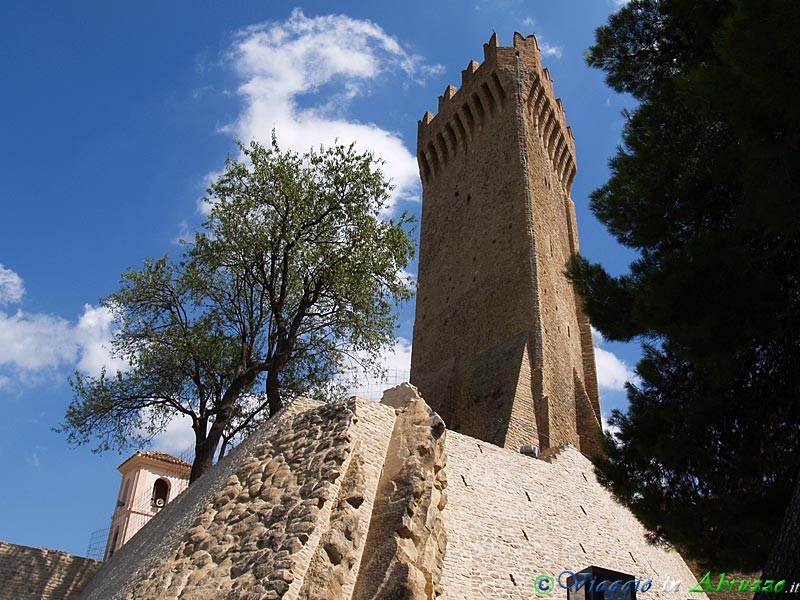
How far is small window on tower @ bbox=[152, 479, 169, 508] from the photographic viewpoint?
28969mm

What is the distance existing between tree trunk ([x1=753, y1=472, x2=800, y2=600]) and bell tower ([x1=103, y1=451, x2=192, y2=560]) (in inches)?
1045

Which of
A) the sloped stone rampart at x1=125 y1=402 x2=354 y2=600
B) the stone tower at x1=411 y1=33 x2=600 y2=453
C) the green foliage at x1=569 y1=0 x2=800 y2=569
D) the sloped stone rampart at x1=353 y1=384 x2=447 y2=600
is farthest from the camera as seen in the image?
the stone tower at x1=411 y1=33 x2=600 y2=453

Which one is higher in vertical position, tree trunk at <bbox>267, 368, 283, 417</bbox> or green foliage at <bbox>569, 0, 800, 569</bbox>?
tree trunk at <bbox>267, 368, 283, 417</bbox>

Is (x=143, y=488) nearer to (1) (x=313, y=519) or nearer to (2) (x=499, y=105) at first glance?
(2) (x=499, y=105)

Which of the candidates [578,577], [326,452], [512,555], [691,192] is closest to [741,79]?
[691,192]

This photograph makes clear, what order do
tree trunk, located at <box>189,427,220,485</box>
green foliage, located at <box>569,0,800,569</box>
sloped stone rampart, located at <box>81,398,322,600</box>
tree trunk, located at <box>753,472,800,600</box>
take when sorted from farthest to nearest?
tree trunk, located at <box>189,427,220,485</box>
sloped stone rampart, located at <box>81,398,322,600</box>
green foliage, located at <box>569,0,800,569</box>
tree trunk, located at <box>753,472,800,600</box>

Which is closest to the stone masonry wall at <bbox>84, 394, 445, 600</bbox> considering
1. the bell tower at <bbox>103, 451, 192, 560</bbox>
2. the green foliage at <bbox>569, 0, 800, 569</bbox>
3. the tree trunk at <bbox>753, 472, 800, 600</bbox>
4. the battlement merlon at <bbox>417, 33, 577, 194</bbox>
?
the green foliage at <bbox>569, 0, 800, 569</bbox>

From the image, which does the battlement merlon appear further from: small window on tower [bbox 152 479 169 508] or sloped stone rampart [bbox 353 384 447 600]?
small window on tower [bbox 152 479 169 508]

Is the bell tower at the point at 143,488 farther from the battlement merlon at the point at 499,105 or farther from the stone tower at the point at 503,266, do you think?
the battlement merlon at the point at 499,105

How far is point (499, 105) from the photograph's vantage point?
2239 centimetres

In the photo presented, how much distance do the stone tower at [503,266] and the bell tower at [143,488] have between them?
1374 cm

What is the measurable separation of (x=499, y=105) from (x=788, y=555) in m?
19.2

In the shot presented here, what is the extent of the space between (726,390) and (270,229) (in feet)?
35.1

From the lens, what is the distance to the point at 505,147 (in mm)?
21484
